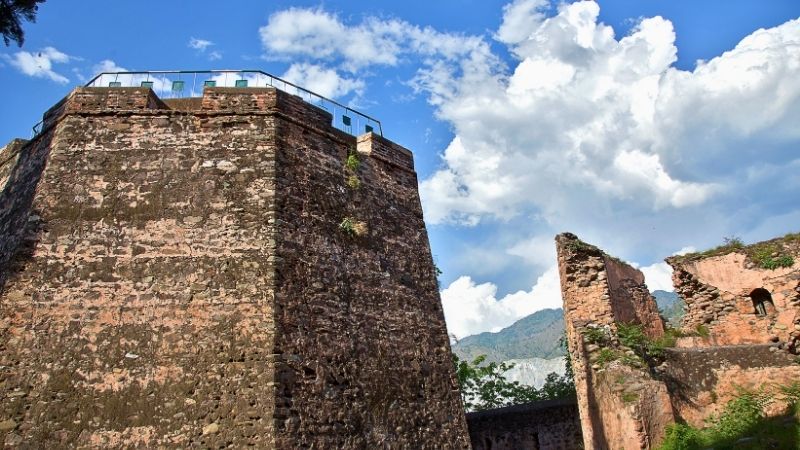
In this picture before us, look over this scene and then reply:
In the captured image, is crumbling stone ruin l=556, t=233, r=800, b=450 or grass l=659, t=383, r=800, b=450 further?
crumbling stone ruin l=556, t=233, r=800, b=450

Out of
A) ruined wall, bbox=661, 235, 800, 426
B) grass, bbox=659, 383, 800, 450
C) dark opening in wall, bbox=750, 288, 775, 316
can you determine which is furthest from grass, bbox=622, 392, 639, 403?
dark opening in wall, bbox=750, 288, 775, 316

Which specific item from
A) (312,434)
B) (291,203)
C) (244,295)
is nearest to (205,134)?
(291,203)

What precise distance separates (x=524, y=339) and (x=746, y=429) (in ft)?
371

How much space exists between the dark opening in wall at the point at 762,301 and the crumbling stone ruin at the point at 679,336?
0.02 m

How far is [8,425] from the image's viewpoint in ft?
26.2

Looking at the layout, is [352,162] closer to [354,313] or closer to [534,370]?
[354,313]

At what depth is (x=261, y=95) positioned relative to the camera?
1109cm

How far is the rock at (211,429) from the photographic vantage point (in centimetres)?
823

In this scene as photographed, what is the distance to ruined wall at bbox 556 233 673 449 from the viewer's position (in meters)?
10.6

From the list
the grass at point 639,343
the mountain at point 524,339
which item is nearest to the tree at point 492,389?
the grass at point 639,343

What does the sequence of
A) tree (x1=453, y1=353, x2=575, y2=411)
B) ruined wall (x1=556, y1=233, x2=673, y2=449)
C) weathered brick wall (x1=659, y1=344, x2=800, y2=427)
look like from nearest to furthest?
ruined wall (x1=556, y1=233, x2=673, y2=449)
weathered brick wall (x1=659, y1=344, x2=800, y2=427)
tree (x1=453, y1=353, x2=575, y2=411)

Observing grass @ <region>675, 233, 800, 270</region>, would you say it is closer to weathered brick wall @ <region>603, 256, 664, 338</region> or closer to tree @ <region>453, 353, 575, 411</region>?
weathered brick wall @ <region>603, 256, 664, 338</region>

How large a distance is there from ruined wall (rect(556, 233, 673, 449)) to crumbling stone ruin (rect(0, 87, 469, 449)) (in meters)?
2.79

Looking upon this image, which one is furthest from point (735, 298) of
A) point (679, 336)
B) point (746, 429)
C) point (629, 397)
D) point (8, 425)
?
point (8, 425)
